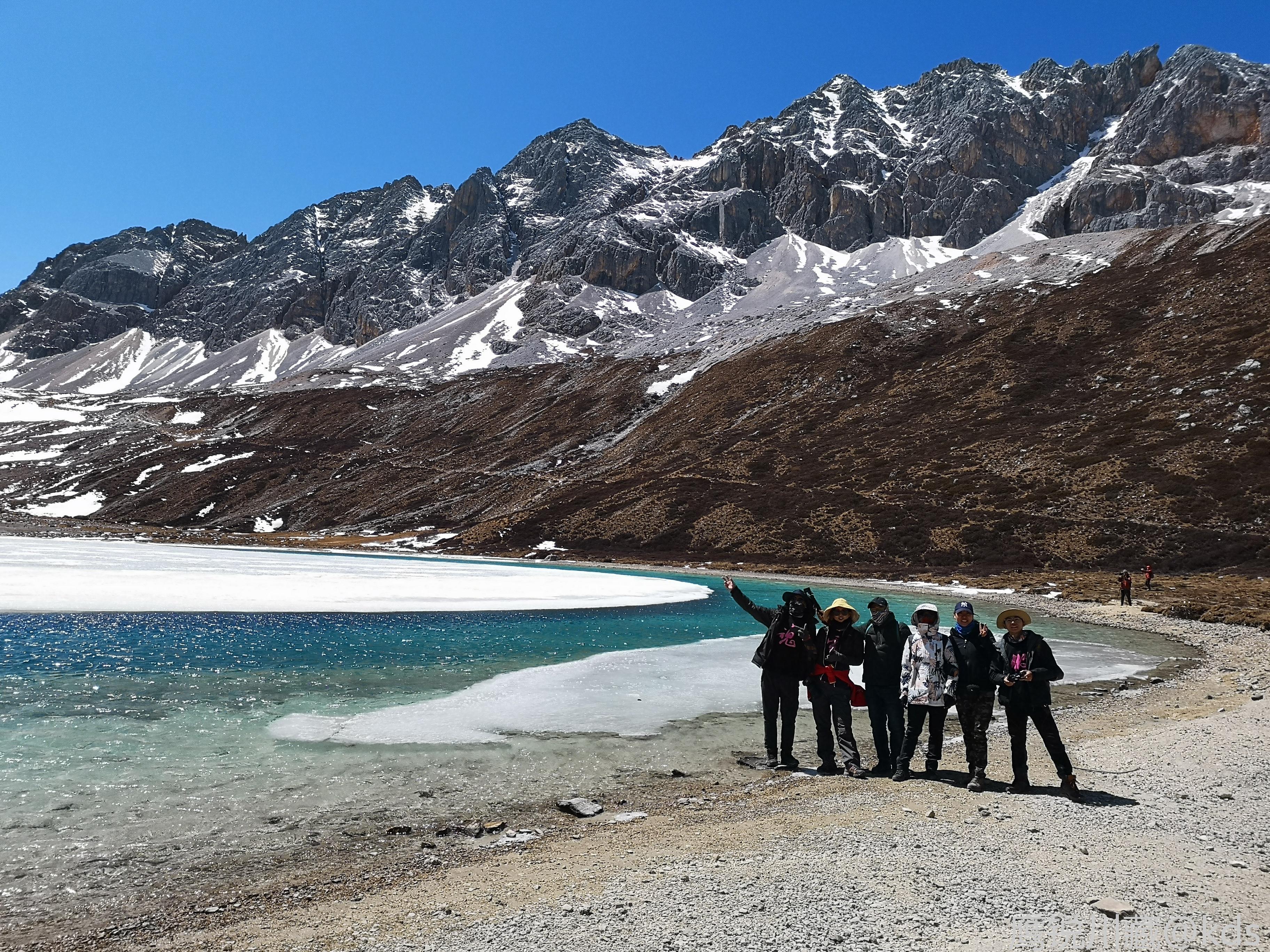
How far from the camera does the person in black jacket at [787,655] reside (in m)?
11.8

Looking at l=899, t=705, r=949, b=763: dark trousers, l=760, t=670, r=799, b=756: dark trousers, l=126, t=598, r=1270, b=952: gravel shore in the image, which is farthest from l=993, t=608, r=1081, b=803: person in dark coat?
l=760, t=670, r=799, b=756: dark trousers

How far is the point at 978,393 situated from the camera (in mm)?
98375

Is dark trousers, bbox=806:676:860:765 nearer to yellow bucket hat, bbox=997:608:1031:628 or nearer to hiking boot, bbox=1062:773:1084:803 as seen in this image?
yellow bucket hat, bbox=997:608:1031:628

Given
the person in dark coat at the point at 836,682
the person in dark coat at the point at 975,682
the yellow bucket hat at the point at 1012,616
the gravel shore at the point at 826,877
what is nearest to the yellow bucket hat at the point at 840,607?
the person in dark coat at the point at 836,682

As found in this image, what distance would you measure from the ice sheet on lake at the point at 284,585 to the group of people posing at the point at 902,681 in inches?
1009

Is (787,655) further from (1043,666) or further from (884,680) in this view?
(1043,666)

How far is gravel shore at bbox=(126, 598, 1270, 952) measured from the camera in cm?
616

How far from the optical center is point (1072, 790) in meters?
9.70

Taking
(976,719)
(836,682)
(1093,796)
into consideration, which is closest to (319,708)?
(836,682)

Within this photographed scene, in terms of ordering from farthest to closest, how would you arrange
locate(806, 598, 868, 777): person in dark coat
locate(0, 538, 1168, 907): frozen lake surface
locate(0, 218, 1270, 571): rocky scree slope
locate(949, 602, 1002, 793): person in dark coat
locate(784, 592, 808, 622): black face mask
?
locate(0, 218, 1270, 571): rocky scree slope → locate(784, 592, 808, 622): black face mask → locate(806, 598, 868, 777): person in dark coat → locate(949, 602, 1002, 793): person in dark coat → locate(0, 538, 1168, 907): frozen lake surface

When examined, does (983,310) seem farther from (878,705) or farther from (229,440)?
(229,440)

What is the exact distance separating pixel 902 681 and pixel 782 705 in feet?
6.74

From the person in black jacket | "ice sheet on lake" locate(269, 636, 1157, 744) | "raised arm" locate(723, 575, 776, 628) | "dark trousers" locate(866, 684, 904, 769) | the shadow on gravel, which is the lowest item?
"ice sheet on lake" locate(269, 636, 1157, 744)

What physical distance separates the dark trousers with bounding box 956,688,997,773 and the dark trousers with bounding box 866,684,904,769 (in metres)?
0.95
